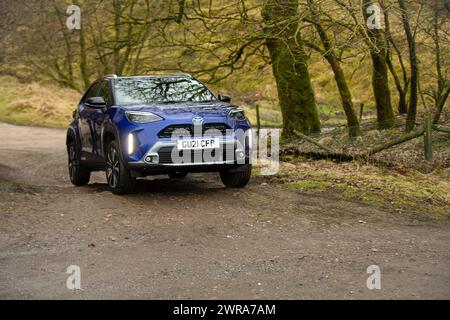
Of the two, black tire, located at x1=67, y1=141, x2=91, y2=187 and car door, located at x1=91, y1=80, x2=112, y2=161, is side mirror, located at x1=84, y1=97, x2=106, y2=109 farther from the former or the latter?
black tire, located at x1=67, y1=141, x2=91, y2=187

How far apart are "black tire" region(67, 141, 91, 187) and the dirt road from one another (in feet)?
2.66

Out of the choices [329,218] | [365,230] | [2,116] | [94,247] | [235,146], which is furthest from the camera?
[2,116]

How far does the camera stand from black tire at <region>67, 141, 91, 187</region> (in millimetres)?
12305

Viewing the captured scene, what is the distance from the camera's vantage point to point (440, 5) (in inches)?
711

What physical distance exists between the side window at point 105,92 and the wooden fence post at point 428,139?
5730 millimetres

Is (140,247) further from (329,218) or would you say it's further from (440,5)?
(440,5)

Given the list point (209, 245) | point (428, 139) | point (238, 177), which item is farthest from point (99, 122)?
point (428, 139)

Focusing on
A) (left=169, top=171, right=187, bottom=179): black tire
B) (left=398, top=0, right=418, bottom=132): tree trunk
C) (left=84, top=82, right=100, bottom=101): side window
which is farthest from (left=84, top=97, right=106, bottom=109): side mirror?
(left=398, top=0, right=418, bottom=132): tree trunk

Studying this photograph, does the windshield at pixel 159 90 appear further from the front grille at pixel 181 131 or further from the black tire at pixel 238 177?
the black tire at pixel 238 177

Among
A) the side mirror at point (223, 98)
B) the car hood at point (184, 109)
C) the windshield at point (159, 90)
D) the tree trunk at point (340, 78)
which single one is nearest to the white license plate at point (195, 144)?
the car hood at point (184, 109)

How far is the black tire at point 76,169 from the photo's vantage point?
1230 cm

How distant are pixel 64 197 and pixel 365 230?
4.41 meters

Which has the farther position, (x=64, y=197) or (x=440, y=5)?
(x=440, y=5)
